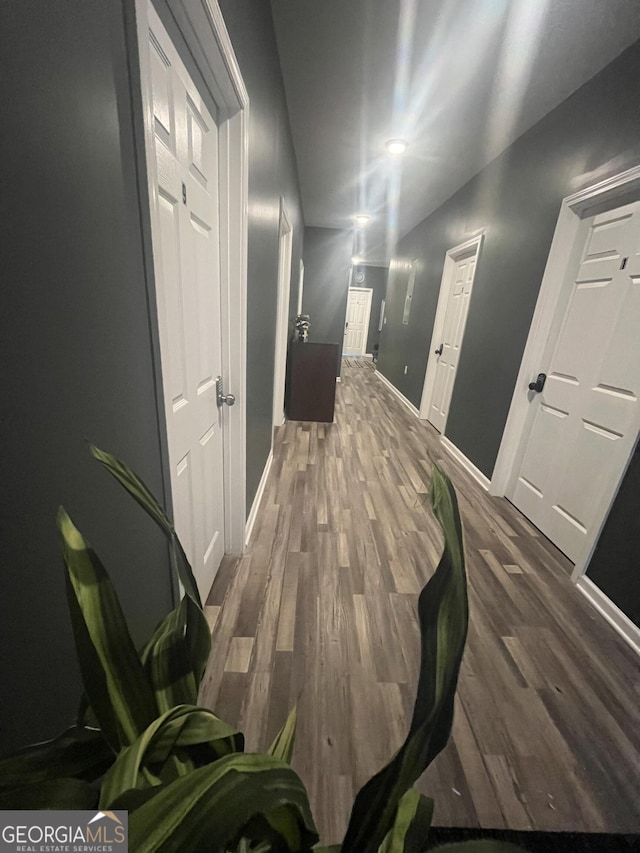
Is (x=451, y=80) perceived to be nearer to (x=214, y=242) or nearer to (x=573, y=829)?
(x=214, y=242)

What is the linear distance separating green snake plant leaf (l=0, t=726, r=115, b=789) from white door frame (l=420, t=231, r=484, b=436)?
361cm

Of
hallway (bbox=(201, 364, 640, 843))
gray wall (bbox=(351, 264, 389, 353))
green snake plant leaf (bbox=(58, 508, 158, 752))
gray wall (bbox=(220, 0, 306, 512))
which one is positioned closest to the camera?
green snake plant leaf (bbox=(58, 508, 158, 752))

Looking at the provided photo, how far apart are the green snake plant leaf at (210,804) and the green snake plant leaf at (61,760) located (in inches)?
6.4

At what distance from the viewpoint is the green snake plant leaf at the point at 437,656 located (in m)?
0.27

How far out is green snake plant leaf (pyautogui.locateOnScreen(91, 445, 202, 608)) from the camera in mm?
365

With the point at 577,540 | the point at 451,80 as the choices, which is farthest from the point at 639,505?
the point at 451,80

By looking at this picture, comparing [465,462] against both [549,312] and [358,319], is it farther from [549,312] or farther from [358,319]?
[358,319]

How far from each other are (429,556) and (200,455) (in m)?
1.41

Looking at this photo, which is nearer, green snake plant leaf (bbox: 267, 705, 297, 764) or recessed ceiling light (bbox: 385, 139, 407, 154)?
green snake plant leaf (bbox: 267, 705, 297, 764)

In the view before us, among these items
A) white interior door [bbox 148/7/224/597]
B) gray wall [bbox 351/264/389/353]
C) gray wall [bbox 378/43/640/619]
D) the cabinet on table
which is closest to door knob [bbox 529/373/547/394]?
gray wall [bbox 378/43/640/619]

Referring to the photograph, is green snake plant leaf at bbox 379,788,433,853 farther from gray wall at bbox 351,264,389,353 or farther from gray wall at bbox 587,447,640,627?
gray wall at bbox 351,264,389,353

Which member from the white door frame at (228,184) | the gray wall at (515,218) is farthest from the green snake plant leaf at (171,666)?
the gray wall at (515,218)

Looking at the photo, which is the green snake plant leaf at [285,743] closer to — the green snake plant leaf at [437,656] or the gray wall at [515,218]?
the green snake plant leaf at [437,656]

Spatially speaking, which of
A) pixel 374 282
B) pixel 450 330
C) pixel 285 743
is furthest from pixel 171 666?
pixel 374 282
